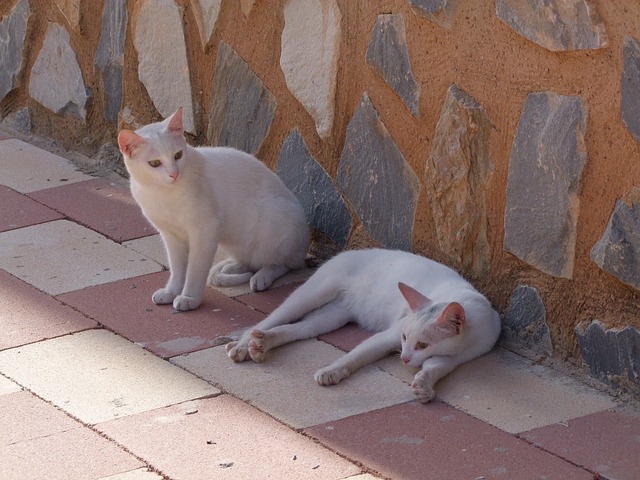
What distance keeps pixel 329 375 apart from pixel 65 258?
156 cm

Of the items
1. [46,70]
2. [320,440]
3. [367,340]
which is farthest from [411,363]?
[46,70]

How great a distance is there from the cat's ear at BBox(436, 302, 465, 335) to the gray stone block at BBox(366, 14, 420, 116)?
0.80 meters

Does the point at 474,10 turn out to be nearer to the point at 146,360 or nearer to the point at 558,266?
the point at 558,266

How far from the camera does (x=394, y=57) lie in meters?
3.96

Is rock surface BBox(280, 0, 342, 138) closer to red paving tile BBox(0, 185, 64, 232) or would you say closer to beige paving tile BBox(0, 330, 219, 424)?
beige paving tile BBox(0, 330, 219, 424)

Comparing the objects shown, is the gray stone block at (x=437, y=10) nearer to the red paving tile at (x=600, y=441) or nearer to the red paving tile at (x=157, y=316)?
the red paving tile at (x=157, y=316)

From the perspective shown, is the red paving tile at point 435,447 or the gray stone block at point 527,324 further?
the gray stone block at point 527,324

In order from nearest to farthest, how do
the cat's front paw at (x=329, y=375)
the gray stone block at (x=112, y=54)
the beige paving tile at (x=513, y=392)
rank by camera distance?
the beige paving tile at (x=513, y=392) → the cat's front paw at (x=329, y=375) → the gray stone block at (x=112, y=54)

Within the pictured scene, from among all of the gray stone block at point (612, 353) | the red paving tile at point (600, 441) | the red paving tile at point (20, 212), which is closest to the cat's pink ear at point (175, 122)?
the red paving tile at point (20, 212)

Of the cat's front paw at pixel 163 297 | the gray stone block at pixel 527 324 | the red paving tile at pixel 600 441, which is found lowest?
the cat's front paw at pixel 163 297

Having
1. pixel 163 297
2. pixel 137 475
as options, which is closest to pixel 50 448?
pixel 137 475

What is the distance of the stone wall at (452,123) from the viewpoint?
3.30 metres

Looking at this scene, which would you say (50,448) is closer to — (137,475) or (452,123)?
(137,475)

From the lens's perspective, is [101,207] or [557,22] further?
[101,207]
